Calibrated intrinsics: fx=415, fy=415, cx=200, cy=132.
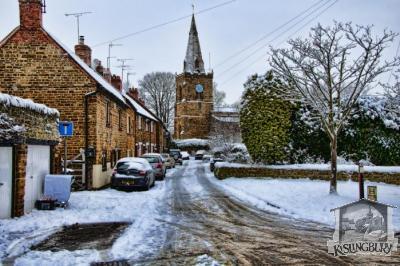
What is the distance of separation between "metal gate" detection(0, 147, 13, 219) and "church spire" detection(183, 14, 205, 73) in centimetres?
6999

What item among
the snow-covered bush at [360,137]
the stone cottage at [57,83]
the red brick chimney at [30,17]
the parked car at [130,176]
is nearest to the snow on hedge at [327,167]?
the snow-covered bush at [360,137]

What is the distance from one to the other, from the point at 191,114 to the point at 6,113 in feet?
241

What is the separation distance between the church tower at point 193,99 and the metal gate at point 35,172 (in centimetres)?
6832

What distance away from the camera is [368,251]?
8.03 m

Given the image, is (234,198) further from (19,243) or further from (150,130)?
(150,130)

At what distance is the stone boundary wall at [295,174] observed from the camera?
21.0m

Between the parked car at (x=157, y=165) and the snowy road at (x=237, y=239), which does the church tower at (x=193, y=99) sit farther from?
the snowy road at (x=237, y=239)

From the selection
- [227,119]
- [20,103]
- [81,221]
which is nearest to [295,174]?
[81,221]

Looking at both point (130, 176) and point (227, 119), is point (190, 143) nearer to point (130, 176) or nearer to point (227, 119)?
point (227, 119)

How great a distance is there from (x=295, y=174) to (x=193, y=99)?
202 ft

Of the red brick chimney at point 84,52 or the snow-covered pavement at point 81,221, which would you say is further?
the red brick chimney at point 84,52

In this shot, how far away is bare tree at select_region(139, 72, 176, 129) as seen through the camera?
8050 cm

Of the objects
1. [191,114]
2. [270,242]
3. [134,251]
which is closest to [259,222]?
[270,242]

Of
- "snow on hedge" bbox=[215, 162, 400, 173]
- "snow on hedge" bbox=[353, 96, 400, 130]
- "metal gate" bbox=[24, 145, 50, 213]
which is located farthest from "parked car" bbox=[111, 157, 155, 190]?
"snow on hedge" bbox=[353, 96, 400, 130]
